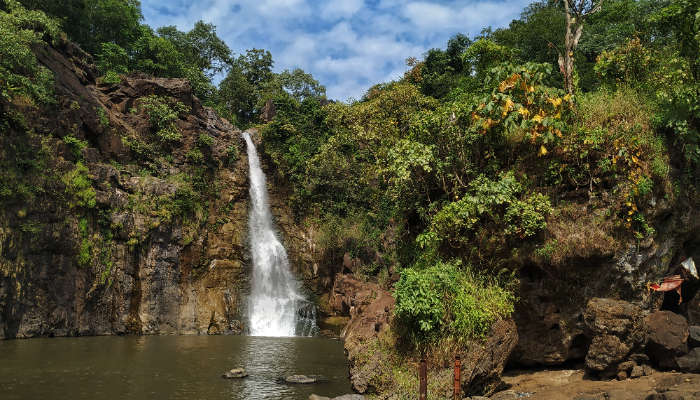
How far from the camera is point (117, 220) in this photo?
19016 millimetres

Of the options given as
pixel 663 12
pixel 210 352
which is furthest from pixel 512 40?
pixel 210 352

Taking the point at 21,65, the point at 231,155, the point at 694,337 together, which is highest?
the point at 21,65

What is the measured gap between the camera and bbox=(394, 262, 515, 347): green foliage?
8.17 m

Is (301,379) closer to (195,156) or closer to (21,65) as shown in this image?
(21,65)

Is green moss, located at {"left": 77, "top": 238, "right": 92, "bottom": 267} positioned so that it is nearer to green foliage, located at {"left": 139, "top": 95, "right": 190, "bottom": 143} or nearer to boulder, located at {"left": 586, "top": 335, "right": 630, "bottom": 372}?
green foliage, located at {"left": 139, "top": 95, "right": 190, "bottom": 143}

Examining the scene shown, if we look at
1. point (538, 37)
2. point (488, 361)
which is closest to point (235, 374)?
point (488, 361)

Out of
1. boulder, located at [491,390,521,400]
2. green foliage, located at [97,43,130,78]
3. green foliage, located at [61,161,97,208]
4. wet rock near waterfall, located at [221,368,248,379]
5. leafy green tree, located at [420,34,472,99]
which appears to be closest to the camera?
boulder, located at [491,390,521,400]

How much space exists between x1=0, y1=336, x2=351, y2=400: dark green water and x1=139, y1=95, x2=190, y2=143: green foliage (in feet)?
38.8

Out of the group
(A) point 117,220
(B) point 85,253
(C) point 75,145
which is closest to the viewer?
(B) point 85,253

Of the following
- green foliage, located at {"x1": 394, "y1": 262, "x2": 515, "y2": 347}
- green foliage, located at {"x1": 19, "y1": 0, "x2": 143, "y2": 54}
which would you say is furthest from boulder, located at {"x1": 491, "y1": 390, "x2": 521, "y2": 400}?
green foliage, located at {"x1": 19, "y1": 0, "x2": 143, "y2": 54}

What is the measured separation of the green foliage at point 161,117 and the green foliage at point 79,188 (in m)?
6.24

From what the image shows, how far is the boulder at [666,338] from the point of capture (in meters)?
8.21

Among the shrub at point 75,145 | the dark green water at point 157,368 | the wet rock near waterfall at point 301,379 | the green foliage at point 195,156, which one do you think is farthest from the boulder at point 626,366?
the green foliage at point 195,156

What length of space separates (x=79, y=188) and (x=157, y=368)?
1053cm
